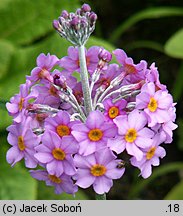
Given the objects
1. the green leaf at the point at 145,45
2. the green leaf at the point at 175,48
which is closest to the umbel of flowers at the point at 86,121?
the green leaf at the point at 175,48

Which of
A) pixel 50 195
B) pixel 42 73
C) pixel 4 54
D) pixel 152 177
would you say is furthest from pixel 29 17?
pixel 42 73

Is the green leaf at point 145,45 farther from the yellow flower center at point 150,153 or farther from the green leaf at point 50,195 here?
the yellow flower center at point 150,153

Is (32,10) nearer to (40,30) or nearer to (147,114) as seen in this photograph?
(40,30)

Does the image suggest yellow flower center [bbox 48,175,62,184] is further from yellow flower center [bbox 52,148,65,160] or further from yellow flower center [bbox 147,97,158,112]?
yellow flower center [bbox 147,97,158,112]

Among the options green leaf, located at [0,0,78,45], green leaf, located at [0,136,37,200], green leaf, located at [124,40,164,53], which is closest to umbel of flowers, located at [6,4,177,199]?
green leaf, located at [0,136,37,200]

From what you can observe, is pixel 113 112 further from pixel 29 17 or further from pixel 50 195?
pixel 29 17
